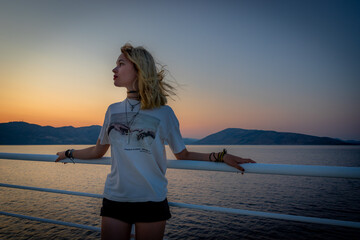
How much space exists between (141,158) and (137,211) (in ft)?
1.06

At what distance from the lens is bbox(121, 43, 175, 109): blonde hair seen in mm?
1491

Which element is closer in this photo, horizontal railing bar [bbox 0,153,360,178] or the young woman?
horizontal railing bar [bbox 0,153,360,178]

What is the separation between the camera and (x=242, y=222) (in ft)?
32.3

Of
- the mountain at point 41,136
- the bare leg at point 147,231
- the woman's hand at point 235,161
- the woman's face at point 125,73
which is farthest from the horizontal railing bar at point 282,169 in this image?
the mountain at point 41,136

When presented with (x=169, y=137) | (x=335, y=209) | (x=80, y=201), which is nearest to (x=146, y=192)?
(x=169, y=137)

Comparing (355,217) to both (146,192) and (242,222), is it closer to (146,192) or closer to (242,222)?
(242,222)

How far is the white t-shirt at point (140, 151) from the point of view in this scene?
1348mm

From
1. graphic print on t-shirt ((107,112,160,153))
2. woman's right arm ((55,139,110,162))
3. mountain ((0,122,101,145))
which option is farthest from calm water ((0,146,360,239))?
mountain ((0,122,101,145))

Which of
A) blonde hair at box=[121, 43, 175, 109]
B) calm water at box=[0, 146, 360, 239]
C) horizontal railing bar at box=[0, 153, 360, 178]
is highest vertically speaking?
blonde hair at box=[121, 43, 175, 109]

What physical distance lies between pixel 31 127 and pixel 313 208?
216543mm

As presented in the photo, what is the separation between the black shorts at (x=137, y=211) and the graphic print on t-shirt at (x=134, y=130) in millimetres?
343

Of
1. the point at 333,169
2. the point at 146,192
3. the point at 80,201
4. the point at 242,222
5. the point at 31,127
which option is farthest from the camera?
the point at 31,127

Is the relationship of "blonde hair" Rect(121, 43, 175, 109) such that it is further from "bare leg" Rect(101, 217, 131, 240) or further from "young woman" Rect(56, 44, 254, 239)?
"bare leg" Rect(101, 217, 131, 240)

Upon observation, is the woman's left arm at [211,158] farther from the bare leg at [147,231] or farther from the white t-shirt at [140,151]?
the bare leg at [147,231]
